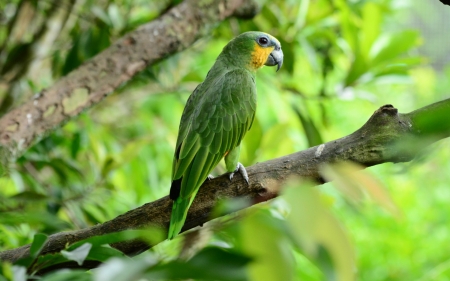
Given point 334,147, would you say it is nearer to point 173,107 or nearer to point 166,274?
point 166,274

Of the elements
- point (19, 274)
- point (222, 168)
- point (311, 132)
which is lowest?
point (19, 274)

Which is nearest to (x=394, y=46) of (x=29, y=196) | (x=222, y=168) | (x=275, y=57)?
(x=275, y=57)

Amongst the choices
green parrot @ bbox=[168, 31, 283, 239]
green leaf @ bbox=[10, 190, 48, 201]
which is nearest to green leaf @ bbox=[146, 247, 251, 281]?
green parrot @ bbox=[168, 31, 283, 239]

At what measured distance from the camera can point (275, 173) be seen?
3.18 feet

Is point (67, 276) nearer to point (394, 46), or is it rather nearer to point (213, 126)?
point (213, 126)

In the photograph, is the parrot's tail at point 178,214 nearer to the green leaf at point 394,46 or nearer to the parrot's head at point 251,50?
the parrot's head at point 251,50

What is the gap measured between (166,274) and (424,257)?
2.55 metres

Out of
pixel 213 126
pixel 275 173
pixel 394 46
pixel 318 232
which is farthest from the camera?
pixel 394 46

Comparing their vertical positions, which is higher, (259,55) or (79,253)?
(259,55)

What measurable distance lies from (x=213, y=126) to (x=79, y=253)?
70cm

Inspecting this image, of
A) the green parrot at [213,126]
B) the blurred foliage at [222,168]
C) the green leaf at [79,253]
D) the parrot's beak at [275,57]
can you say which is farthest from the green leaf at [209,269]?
the parrot's beak at [275,57]

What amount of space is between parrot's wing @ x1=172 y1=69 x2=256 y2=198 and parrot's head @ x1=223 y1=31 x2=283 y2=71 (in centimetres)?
11

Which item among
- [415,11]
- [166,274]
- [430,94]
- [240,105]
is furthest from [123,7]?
[415,11]

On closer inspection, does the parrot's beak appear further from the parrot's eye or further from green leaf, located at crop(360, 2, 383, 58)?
green leaf, located at crop(360, 2, 383, 58)
